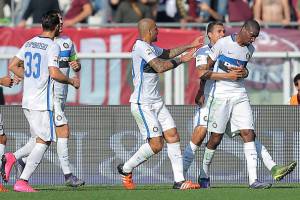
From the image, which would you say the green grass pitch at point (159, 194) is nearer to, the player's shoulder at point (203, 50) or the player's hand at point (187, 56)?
the player's hand at point (187, 56)

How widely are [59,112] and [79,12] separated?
6244mm

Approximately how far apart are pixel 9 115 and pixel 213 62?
3.98m

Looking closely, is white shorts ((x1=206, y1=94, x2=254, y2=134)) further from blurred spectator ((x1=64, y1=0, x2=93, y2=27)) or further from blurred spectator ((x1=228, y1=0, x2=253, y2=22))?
blurred spectator ((x1=64, y1=0, x2=93, y2=27))

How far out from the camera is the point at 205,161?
16.5 m

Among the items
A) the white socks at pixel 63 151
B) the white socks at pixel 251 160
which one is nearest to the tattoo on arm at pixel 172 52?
the white socks at pixel 251 160

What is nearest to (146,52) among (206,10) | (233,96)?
(233,96)

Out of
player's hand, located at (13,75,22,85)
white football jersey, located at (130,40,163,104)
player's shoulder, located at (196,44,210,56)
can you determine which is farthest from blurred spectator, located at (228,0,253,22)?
player's hand, located at (13,75,22,85)

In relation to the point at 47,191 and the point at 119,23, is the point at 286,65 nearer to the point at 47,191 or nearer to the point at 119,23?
the point at 119,23

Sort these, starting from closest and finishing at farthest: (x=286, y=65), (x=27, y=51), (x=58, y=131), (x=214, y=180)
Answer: (x=27, y=51)
(x=58, y=131)
(x=214, y=180)
(x=286, y=65)

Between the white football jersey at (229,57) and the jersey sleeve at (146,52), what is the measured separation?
2.53 feet

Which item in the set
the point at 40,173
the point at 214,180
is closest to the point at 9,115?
the point at 40,173

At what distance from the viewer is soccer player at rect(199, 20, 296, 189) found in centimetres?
1593

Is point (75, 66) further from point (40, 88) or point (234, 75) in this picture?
point (234, 75)

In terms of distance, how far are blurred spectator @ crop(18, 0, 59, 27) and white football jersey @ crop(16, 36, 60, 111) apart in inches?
268
